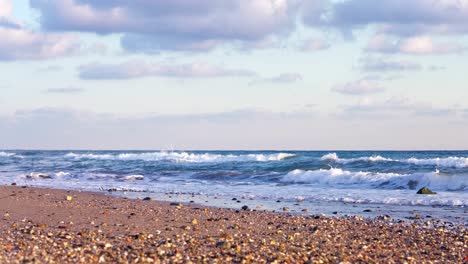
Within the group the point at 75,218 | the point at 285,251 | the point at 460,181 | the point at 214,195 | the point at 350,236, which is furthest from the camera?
the point at 460,181

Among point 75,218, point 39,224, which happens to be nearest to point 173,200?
point 75,218

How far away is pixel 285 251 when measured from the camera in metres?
9.35

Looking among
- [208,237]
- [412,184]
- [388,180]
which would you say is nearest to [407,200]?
[412,184]

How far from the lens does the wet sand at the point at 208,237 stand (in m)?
8.75

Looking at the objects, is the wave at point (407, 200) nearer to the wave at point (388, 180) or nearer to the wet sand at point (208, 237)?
the wet sand at point (208, 237)

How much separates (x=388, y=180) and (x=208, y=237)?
15988 millimetres

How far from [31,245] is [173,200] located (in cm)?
982

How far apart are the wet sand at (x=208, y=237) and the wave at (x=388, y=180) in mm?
→ 10692

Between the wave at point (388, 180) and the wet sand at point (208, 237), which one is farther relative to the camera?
the wave at point (388, 180)

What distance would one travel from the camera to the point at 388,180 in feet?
83.0

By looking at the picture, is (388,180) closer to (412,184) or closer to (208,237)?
(412,184)

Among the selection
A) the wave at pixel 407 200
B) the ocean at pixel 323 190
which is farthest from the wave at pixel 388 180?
the wave at pixel 407 200

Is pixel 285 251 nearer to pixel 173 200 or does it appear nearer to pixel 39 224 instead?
pixel 39 224

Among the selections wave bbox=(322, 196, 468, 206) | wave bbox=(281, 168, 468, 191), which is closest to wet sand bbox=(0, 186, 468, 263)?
wave bbox=(322, 196, 468, 206)
